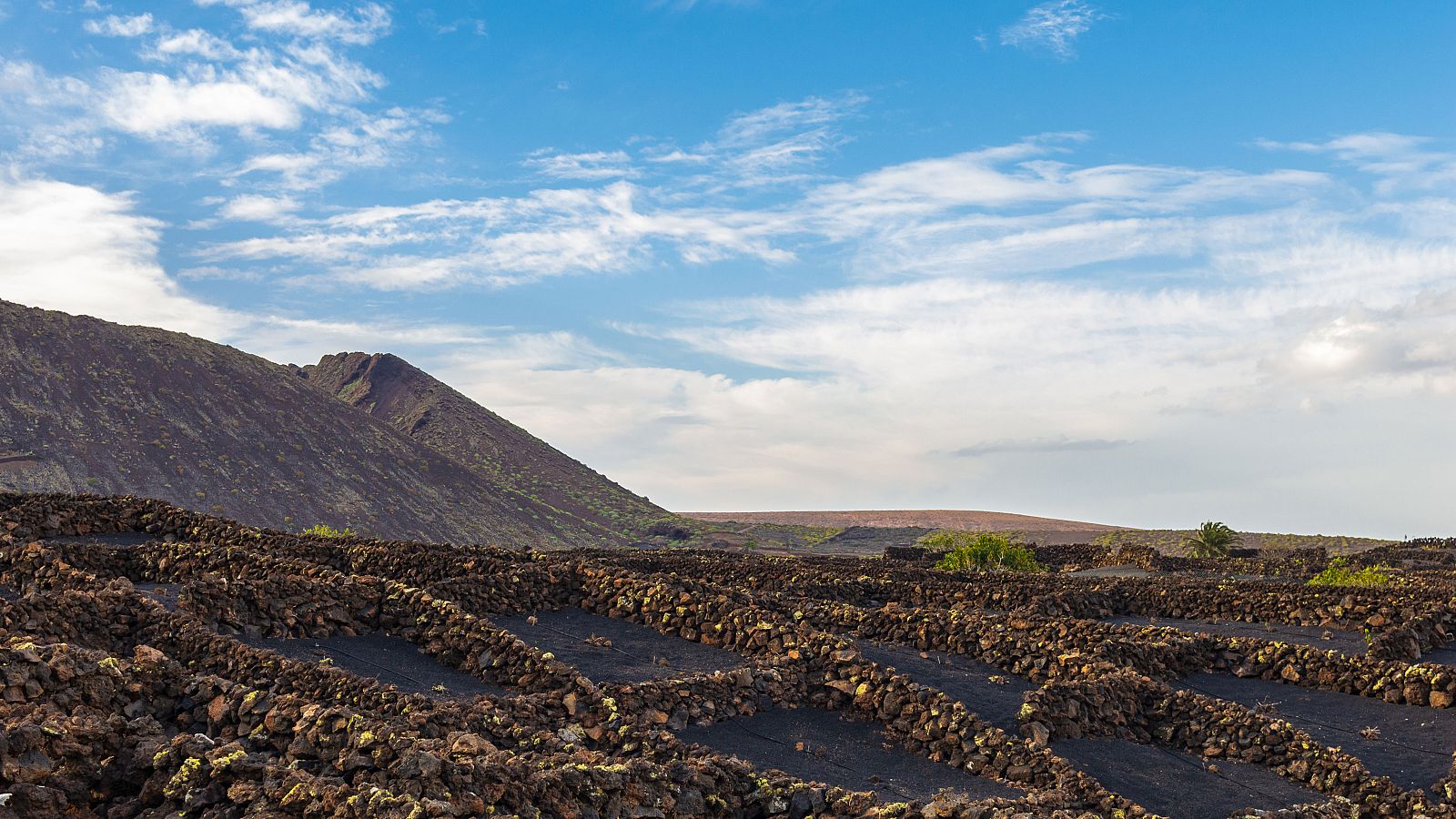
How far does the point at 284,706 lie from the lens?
8945mm

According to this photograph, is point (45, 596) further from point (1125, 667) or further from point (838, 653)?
point (1125, 667)

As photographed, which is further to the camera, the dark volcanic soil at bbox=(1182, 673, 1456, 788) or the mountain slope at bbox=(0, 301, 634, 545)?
the mountain slope at bbox=(0, 301, 634, 545)

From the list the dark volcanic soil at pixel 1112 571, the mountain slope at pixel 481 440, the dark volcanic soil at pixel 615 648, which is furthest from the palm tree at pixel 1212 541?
the mountain slope at pixel 481 440

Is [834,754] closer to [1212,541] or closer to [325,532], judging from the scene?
[325,532]

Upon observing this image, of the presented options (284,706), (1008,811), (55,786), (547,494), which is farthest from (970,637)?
(547,494)

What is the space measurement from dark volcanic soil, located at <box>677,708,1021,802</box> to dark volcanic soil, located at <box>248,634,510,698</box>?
2.88 m

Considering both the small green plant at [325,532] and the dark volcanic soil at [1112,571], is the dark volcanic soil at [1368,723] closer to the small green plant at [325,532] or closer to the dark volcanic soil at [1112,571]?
the small green plant at [325,532]

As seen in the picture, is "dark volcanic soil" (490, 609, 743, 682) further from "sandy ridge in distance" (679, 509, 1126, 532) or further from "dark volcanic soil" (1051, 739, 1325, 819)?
Answer: "sandy ridge in distance" (679, 509, 1126, 532)

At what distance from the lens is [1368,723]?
14531mm

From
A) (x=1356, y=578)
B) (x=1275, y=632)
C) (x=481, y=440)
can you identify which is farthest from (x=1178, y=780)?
(x=481, y=440)

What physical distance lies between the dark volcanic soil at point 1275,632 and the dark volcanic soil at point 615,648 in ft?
30.6

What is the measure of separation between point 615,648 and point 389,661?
3.01 m

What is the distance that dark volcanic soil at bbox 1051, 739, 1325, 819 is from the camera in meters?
11.4

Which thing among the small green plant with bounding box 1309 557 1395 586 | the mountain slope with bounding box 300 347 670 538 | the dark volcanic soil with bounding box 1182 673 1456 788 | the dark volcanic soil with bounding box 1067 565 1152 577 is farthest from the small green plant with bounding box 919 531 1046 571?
the mountain slope with bounding box 300 347 670 538
